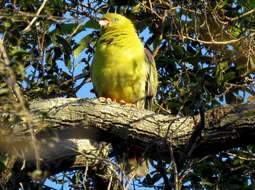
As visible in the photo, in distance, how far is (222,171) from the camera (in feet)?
14.9

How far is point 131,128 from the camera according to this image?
13.6 ft

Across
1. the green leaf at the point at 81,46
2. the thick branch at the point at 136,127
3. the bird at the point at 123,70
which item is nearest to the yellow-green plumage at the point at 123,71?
the bird at the point at 123,70

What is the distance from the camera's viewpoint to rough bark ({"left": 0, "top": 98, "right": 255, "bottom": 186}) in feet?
12.7

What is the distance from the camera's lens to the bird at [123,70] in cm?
512

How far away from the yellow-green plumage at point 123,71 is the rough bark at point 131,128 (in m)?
0.84

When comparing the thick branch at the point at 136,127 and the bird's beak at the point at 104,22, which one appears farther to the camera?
the bird's beak at the point at 104,22

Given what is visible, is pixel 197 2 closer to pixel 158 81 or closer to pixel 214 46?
pixel 214 46

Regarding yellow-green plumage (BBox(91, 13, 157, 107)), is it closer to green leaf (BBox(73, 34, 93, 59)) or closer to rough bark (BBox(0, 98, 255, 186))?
green leaf (BBox(73, 34, 93, 59))

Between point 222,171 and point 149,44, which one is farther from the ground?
point 149,44

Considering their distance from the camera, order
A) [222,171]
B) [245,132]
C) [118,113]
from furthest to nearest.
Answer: [222,171] → [118,113] → [245,132]

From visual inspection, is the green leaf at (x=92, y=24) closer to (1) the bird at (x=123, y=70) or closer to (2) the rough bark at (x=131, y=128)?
(1) the bird at (x=123, y=70)

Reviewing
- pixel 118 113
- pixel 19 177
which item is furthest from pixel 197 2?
pixel 19 177

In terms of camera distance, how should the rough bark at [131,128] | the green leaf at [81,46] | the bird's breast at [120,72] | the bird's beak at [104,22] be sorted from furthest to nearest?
the bird's beak at [104,22], the bird's breast at [120,72], the green leaf at [81,46], the rough bark at [131,128]

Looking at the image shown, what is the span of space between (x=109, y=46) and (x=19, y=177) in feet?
5.70
